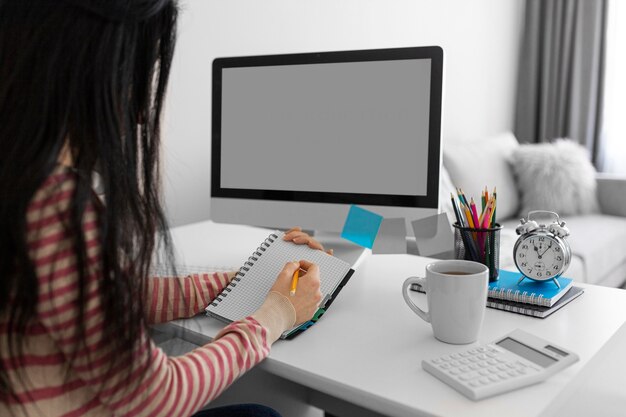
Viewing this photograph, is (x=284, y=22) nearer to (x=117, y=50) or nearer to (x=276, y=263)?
(x=276, y=263)

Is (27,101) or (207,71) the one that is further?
(207,71)

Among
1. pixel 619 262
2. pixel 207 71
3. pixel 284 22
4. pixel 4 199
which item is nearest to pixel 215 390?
pixel 4 199

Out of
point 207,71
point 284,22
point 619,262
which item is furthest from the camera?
point 619,262

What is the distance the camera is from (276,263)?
94 centimetres

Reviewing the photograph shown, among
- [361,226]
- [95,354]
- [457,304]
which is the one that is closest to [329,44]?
[361,226]

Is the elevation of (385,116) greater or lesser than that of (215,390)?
greater

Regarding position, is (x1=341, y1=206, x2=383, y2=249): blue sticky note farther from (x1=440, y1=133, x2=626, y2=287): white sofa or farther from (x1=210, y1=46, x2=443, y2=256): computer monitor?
(x1=440, y1=133, x2=626, y2=287): white sofa

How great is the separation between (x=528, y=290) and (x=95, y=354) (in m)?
0.63

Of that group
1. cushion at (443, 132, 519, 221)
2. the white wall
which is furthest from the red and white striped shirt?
cushion at (443, 132, 519, 221)

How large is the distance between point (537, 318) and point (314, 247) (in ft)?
1.14

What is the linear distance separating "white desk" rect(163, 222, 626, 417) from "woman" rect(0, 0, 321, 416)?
0.17 m

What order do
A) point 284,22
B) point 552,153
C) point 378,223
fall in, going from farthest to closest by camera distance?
point 552,153
point 284,22
point 378,223

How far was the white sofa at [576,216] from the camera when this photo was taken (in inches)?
86.0

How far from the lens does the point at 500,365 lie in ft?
2.23
